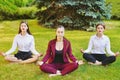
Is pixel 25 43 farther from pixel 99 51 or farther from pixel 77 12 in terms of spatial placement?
pixel 77 12

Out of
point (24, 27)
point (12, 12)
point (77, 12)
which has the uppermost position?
point (24, 27)

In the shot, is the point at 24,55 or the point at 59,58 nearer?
the point at 59,58

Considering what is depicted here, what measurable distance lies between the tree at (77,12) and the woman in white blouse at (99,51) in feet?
23.6

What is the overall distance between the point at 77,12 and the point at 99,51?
741 cm

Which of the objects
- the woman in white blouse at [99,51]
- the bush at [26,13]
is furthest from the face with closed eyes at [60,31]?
the bush at [26,13]

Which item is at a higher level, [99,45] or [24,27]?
[24,27]

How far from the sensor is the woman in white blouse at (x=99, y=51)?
8.83 m

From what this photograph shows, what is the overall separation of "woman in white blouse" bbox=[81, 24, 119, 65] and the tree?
7.20 meters

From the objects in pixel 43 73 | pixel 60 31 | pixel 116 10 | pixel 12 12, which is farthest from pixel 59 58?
pixel 116 10

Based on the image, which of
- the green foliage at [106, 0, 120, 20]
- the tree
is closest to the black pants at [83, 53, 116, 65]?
the tree

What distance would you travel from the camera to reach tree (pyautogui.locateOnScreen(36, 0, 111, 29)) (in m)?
16.3

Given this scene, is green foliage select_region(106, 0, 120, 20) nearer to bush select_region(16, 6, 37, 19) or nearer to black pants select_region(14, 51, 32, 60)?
bush select_region(16, 6, 37, 19)

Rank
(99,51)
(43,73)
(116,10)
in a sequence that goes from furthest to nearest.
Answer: (116,10)
(99,51)
(43,73)

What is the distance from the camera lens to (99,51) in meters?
9.07
